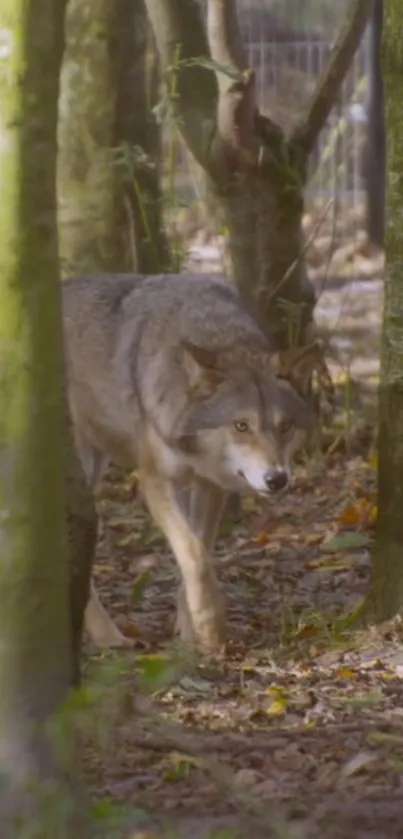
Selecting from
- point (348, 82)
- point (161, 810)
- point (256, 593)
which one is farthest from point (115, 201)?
point (348, 82)

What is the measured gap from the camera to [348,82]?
726 inches

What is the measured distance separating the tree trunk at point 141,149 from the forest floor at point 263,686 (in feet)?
3.79

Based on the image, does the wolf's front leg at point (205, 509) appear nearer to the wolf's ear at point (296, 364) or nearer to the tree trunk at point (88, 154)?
the wolf's ear at point (296, 364)

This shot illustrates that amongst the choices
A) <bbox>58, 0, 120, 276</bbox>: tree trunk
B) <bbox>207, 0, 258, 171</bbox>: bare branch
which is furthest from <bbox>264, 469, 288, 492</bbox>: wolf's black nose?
<bbox>58, 0, 120, 276</bbox>: tree trunk

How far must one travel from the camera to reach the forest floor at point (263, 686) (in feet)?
13.2

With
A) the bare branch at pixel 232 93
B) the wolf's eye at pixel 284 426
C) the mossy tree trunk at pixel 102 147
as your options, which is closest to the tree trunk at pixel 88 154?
the mossy tree trunk at pixel 102 147

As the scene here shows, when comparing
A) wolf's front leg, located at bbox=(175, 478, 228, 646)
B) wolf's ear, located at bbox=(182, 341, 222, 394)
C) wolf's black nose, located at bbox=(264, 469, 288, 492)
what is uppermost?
wolf's ear, located at bbox=(182, 341, 222, 394)

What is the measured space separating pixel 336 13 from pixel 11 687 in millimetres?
15482

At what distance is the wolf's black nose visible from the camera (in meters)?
6.28

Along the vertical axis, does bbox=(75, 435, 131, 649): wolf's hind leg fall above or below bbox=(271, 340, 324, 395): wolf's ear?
below

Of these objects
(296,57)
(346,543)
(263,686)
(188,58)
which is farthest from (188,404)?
(296,57)

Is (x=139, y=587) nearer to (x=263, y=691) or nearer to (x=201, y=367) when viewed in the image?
(x=201, y=367)

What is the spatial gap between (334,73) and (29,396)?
577cm

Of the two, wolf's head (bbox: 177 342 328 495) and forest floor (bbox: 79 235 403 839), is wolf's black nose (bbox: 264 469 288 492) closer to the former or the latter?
wolf's head (bbox: 177 342 328 495)
